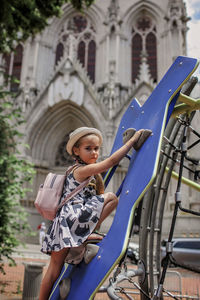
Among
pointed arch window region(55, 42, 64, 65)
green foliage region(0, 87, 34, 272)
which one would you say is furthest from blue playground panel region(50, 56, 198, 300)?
pointed arch window region(55, 42, 64, 65)

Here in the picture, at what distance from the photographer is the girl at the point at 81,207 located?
1.79 metres

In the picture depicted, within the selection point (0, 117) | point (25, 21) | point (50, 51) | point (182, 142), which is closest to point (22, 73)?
point (50, 51)

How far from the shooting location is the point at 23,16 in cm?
723

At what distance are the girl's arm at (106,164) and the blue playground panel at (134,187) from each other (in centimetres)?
8

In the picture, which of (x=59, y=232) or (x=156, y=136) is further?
(x=59, y=232)

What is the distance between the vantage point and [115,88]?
60.2 ft

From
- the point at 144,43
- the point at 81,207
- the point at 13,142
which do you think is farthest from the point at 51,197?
the point at 144,43

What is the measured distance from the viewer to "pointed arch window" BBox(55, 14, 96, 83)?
21234 mm

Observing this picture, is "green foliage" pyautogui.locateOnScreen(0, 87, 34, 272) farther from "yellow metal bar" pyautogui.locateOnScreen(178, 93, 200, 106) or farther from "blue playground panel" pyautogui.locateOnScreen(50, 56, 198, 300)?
"yellow metal bar" pyautogui.locateOnScreen(178, 93, 200, 106)

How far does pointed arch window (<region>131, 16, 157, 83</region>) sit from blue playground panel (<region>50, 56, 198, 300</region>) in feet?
63.3

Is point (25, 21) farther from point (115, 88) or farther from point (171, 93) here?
point (115, 88)

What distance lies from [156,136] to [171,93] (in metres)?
0.30

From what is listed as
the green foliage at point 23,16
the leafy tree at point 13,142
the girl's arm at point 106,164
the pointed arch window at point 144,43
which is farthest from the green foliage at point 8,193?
the pointed arch window at point 144,43

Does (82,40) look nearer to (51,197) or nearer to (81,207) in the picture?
(51,197)
